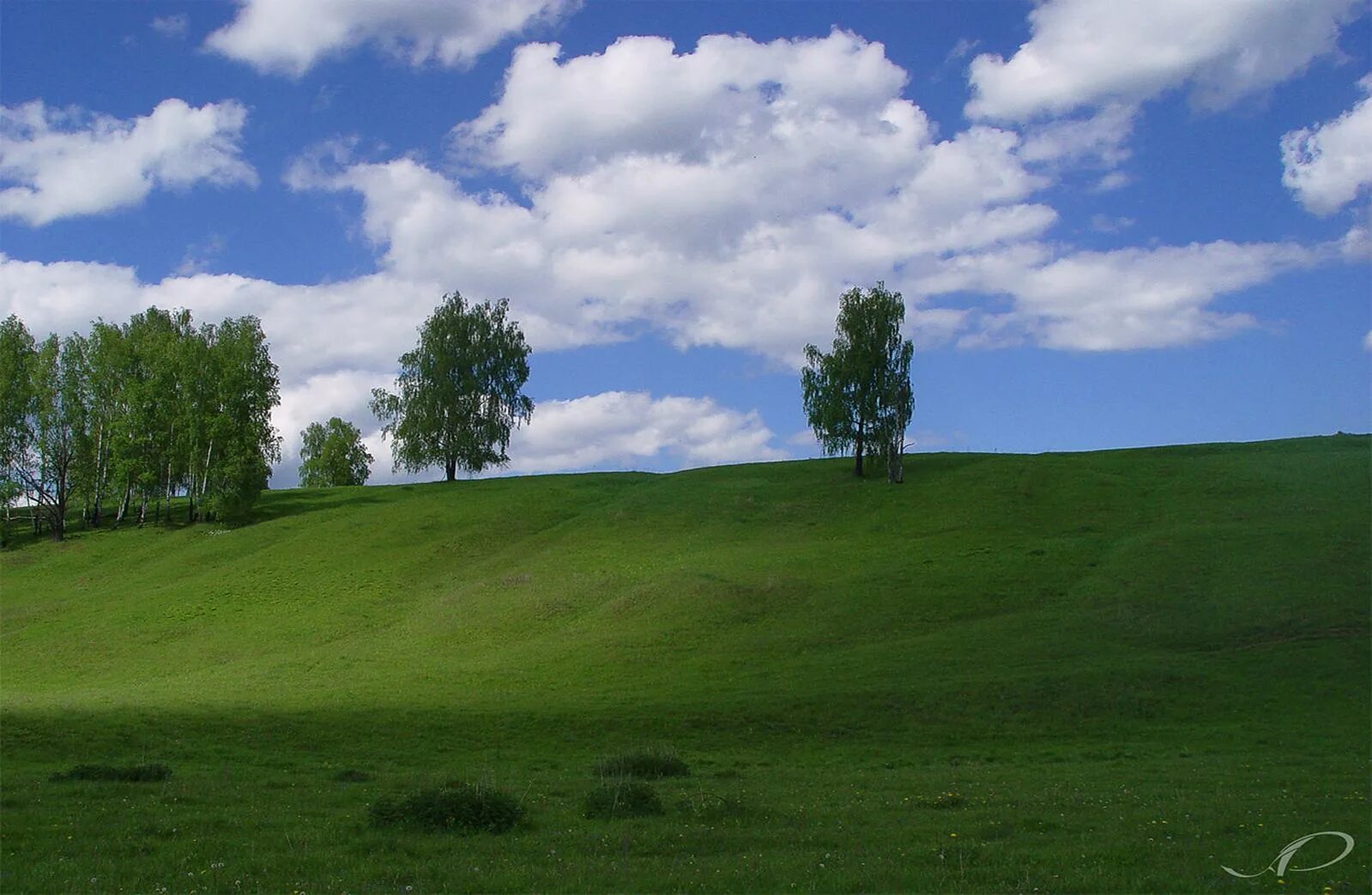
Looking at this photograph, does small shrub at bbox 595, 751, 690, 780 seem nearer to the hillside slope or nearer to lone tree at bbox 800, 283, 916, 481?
the hillside slope

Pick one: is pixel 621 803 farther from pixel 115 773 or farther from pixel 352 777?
pixel 115 773

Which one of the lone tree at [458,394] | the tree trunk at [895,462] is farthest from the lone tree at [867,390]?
the lone tree at [458,394]

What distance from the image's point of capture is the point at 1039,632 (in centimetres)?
4200

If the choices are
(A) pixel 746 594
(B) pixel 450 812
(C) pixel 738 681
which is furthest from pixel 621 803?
(A) pixel 746 594

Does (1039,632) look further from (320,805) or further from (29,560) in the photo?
(29,560)

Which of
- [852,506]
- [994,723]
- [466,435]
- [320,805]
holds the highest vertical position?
[466,435]

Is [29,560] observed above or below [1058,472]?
below

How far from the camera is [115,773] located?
19953 millimetres

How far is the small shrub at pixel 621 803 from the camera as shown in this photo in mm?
15938

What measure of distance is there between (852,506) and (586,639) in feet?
106

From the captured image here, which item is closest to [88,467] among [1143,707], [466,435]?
[466,435]

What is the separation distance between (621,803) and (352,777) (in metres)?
9.06

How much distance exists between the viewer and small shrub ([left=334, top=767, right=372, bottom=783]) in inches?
857

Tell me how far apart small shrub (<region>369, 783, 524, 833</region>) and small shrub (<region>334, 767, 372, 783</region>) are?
7289 mm
